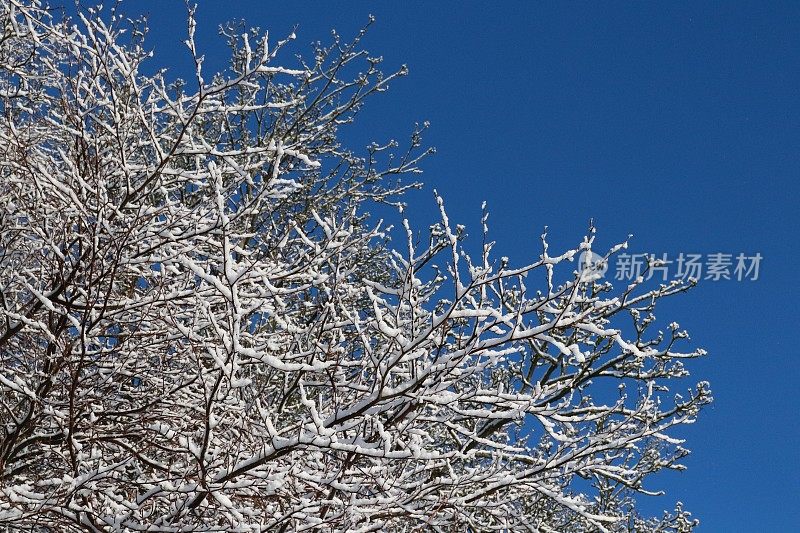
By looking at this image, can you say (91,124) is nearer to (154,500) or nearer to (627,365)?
(154,500)

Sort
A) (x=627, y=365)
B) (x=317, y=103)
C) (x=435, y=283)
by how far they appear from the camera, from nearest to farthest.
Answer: (x=435, y=283)
(x=627, y=365)
(x=317, y=103)

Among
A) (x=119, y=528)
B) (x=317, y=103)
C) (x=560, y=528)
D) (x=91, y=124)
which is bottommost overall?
(x=119, y=528)

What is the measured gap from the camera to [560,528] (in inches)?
374

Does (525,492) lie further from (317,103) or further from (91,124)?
(317,103)

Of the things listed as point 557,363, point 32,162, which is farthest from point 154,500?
point 557,363

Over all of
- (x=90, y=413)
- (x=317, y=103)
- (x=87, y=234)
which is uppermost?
(x=317, y=103)

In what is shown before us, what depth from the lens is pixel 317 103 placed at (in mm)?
9039

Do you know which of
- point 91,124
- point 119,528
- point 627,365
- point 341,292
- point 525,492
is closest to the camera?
point 119,528

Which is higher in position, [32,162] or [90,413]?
[32,162]

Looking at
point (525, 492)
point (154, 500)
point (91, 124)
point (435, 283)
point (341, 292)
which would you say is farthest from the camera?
point (435, 283)

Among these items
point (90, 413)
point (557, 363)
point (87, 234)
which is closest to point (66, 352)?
point (90, 413)

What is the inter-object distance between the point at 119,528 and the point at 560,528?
7128 millimetres

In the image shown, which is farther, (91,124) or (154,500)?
(91,124)

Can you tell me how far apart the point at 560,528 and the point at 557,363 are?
291 cm
